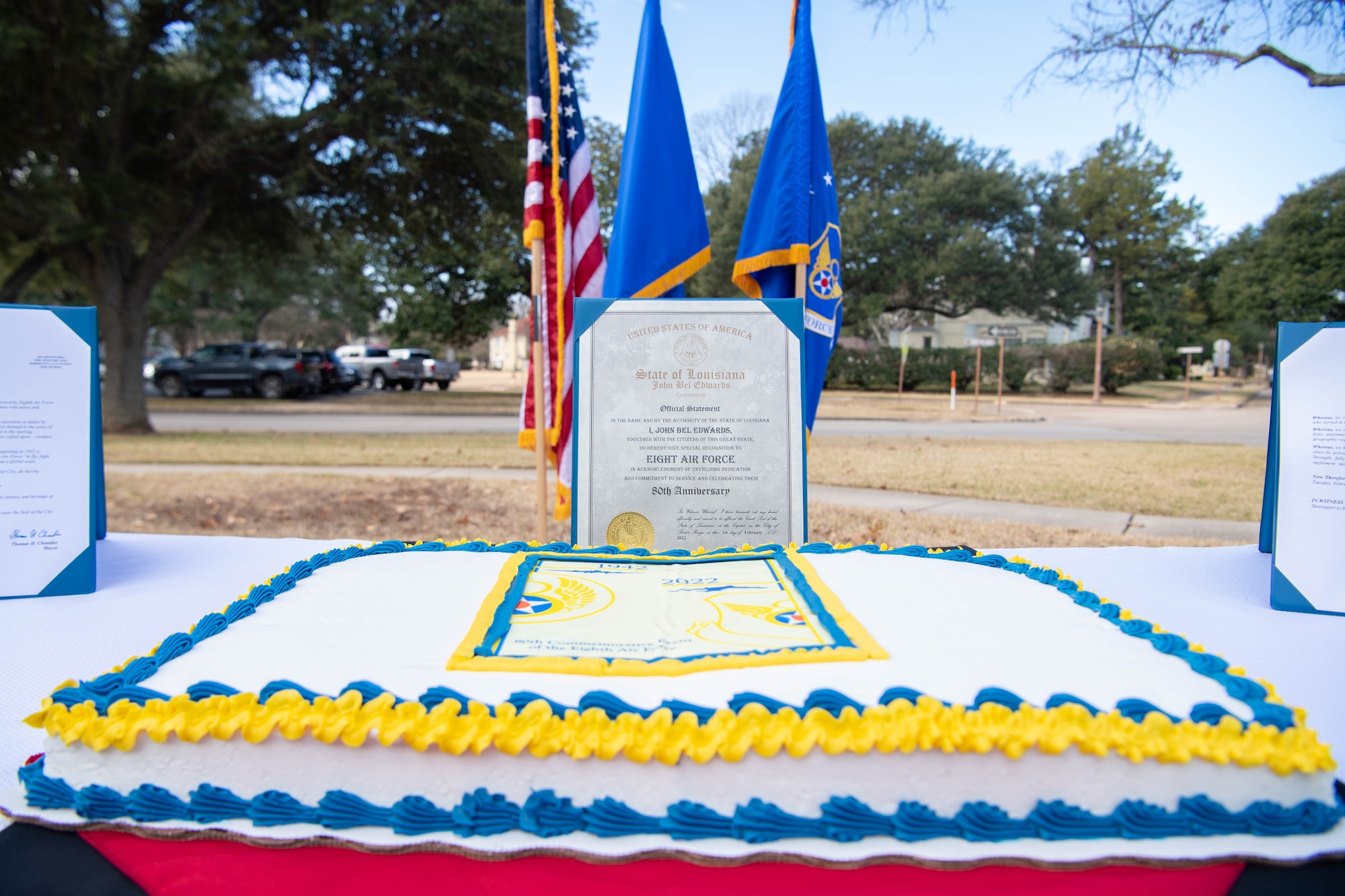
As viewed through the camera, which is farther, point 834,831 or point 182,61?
point 182,61

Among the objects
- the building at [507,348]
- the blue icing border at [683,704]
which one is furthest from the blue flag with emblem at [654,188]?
the building at [507,348]

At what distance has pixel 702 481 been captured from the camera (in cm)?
212

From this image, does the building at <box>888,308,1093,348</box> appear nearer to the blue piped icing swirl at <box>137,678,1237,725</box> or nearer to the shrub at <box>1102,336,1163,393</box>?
the shrub at <box>1102,336,1163,393</box>

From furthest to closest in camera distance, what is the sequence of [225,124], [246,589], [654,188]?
[225,124], [654,188], [246,589]

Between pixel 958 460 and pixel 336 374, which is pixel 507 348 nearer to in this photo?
pixel 336 374

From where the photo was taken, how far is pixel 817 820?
89 centimetres

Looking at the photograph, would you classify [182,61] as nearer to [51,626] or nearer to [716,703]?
[51,626]

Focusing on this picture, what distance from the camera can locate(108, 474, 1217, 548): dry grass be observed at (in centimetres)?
528

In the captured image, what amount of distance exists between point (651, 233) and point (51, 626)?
2.30 metres

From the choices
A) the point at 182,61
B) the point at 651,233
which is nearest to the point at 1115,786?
the point at 651,233

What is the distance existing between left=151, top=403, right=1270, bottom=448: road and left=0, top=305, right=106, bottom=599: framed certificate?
11.7 metres

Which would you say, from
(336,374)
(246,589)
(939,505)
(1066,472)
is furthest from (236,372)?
(246,589)

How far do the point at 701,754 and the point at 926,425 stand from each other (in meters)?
14.8

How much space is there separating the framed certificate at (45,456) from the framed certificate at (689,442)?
1129mm
